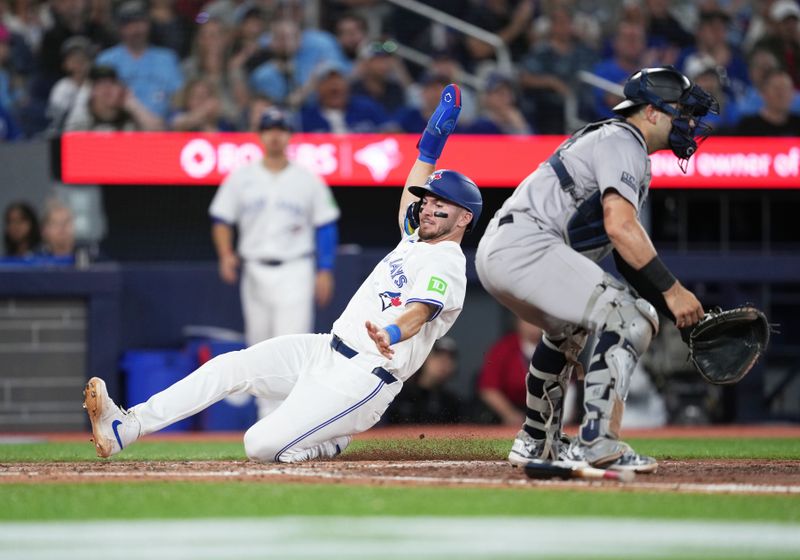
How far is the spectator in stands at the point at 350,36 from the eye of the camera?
41.0ft

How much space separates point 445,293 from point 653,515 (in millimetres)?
1625

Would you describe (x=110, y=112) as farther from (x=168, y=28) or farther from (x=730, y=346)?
(x=730, y=346)

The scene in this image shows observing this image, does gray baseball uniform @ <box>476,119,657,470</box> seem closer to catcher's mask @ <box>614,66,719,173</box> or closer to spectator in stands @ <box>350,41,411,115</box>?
catcher's mask @ <box>614,66,719,173</box>

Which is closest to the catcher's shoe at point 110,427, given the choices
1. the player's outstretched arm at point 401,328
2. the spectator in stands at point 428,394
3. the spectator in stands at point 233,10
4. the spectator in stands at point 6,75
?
the player's outstretched arm at point 401,328

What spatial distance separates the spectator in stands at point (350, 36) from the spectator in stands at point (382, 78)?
9 cm

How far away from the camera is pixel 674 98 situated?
215 inches

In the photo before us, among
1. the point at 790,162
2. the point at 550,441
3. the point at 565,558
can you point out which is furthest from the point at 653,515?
the point at 790,162

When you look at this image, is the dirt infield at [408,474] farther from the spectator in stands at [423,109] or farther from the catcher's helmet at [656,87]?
the spectator in stands at [423,109]

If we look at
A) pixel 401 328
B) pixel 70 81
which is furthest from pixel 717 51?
pixel 401 328

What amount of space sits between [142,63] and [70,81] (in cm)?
67

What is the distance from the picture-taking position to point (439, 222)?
5.73 m

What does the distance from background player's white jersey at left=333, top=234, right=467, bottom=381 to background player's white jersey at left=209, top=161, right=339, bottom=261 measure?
3798mm

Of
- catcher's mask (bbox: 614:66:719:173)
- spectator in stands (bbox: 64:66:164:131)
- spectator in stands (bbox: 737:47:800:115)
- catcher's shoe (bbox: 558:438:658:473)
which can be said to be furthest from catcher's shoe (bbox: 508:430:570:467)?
spectator in stands (bbox: 737:47:800:115)

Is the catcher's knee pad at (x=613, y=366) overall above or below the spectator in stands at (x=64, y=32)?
below
